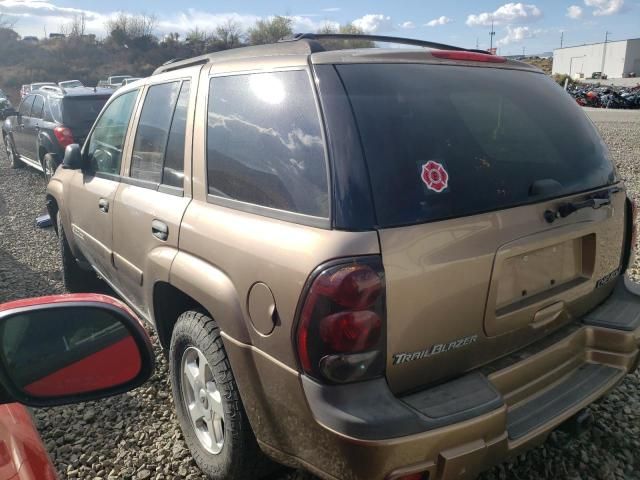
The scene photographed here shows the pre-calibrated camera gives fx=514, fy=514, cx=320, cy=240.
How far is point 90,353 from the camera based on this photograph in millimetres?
1348

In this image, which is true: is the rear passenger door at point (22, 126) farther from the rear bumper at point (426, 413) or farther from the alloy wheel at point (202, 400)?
the rear bumper at point (426, 413)

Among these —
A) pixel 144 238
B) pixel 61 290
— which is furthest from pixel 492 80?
pixel 61 290

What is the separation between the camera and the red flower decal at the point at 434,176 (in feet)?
5.85

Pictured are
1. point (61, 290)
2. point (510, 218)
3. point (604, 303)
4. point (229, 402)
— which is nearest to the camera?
point (510, 218)

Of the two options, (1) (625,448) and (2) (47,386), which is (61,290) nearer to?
(2) (47,386)

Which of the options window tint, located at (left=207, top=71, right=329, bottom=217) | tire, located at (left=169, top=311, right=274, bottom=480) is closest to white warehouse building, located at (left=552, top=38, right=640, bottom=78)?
window tint, located at (left=207, top=71, right=329, bottom=217)

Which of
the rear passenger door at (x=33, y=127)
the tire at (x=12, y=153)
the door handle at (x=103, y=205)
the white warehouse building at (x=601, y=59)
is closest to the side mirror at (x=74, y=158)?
the door handle at (x=103, y=205)

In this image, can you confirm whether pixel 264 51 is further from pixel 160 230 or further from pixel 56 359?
pixel 56 359

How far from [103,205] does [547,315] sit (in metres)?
2.67

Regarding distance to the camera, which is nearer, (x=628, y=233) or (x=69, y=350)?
(x=69, y=350)

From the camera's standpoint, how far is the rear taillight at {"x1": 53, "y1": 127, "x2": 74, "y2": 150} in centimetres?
833

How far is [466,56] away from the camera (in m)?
2.23

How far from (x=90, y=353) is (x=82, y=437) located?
1.80m

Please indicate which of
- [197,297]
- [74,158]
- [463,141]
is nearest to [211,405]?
[197,297]
